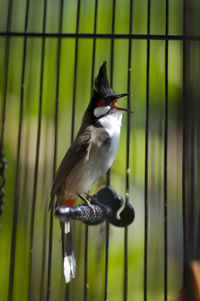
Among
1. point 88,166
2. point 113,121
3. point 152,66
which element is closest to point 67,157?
point 88,166

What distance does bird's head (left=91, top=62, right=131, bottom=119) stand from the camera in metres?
1.38

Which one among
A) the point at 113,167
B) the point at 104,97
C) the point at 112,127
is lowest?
the point at 113,167

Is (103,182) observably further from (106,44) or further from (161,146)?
(106,44)

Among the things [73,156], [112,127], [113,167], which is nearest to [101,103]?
[112,127]

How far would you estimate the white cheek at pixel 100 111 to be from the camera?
144 cm

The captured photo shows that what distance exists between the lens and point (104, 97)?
1415 millimetres

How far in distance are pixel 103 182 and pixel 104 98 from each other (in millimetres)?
770

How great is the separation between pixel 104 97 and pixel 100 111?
0.07 metres

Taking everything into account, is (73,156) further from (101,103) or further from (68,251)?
(68,251)

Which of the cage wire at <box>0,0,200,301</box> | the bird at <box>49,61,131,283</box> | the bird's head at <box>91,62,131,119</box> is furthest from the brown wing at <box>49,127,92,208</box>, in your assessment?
the cage wire at <box>0,0,200,301</box>

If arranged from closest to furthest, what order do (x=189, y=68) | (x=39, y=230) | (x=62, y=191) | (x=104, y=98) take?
1. (x=189, y=68)
2. (x=104, y=98)
3. (x=62, y=191)
4. (x=39, y=230)

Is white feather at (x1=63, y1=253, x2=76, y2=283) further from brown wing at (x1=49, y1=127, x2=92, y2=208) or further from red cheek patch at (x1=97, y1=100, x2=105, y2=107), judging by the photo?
red cheek patch at (x1=97, y1=100, x2=105, y2=107)

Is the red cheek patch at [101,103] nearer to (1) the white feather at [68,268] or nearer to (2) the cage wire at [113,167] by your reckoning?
(2) the cage wire at [113,167]

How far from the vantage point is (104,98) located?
1.42 m
